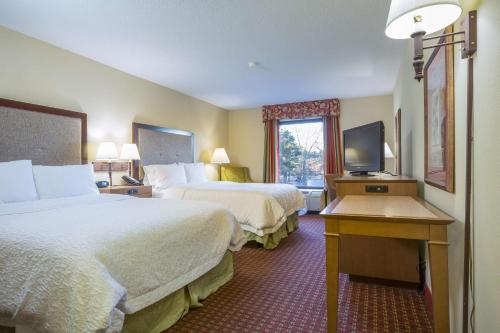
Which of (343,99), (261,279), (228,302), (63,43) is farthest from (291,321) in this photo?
(343,99)

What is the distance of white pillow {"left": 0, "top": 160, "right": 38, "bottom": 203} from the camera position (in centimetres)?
222

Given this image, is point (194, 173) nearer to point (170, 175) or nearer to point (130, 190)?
point (170, 175)

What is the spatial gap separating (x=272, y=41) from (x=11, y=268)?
2852mm

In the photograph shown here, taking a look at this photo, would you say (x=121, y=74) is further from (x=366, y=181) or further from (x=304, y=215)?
(x=304, y=215)

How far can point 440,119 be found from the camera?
156 cm

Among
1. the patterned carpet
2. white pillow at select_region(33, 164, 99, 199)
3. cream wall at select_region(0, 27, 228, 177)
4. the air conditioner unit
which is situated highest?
cream wall at select_region(0, 27, 228, 177)

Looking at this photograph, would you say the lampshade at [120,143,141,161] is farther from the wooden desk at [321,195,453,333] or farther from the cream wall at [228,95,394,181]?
the cream wall at [228,95,394,181]

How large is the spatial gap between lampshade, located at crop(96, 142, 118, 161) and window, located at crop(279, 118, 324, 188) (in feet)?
12.2

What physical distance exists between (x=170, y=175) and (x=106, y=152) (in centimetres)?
111

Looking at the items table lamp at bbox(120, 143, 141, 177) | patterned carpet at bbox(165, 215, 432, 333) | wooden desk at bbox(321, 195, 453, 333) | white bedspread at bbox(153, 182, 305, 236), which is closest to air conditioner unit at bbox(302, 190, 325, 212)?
white bedspread at bbox(153, 182, 305, 236)

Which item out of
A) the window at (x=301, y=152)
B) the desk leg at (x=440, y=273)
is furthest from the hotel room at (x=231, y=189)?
the window at (x=301, y=152)

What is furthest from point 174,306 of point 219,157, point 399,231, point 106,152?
point 219,157

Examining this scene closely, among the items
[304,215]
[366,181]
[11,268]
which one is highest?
[366,181]

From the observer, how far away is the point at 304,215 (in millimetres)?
5477
